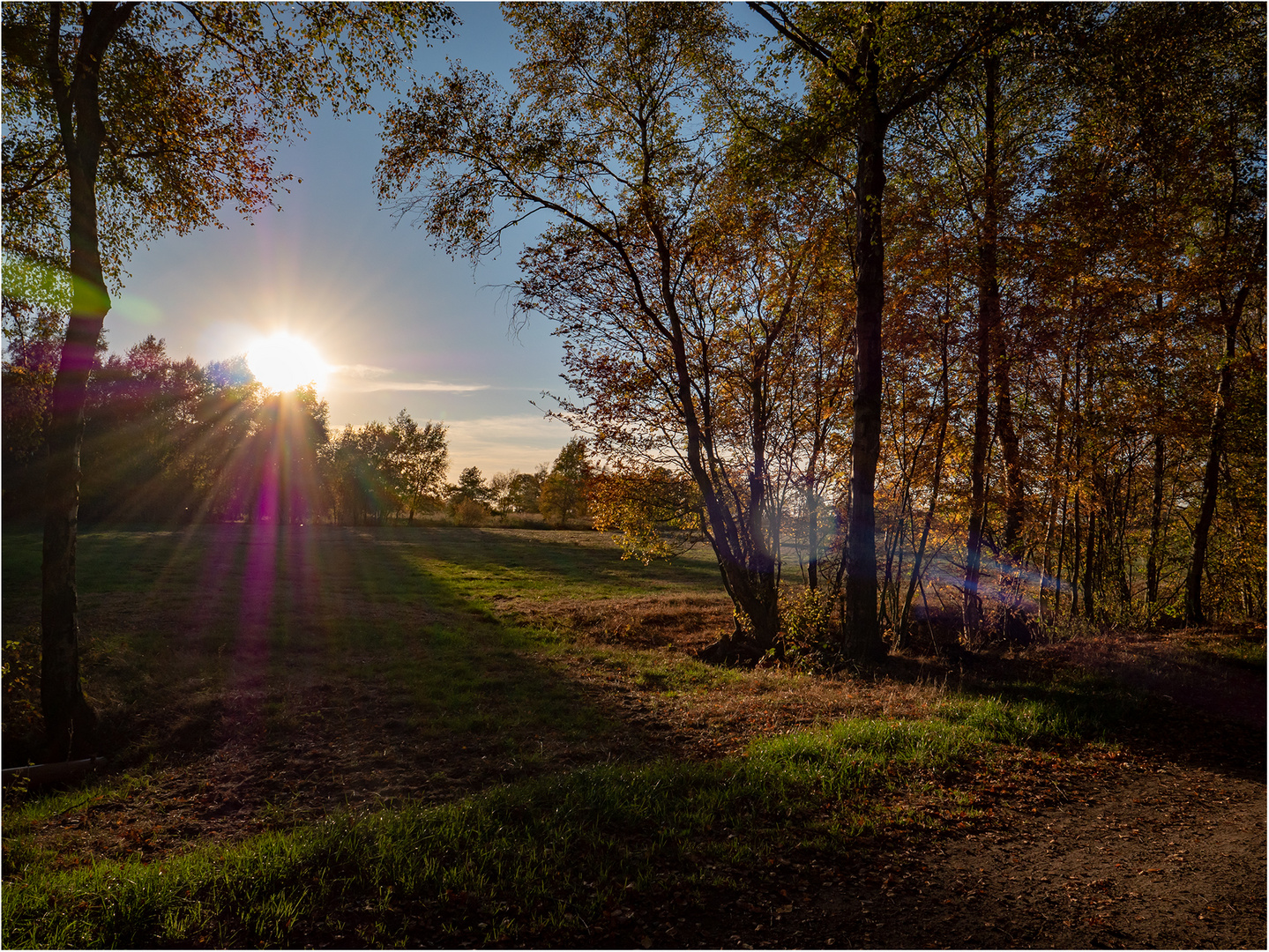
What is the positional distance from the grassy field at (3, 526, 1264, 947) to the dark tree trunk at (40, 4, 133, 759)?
15.8 inches

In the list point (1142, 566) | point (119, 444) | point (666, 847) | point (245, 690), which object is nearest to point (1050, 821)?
point (666, 847)

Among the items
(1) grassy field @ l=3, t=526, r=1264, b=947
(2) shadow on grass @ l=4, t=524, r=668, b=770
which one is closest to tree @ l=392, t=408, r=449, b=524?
(2) shadow on grass @ l=4, t=524, r=668, b=770

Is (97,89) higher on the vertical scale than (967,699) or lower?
higher

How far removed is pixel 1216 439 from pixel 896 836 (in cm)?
1280

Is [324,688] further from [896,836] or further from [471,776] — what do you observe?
[896,836]

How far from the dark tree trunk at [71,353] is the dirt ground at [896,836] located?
1437 millimetres

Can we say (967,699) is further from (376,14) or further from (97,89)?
(97,89)

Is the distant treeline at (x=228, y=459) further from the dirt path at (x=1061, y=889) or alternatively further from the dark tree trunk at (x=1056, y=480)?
the dirt path at (x=1061, y=889)

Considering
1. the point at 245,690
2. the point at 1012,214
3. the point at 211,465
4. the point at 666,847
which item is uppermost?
the point at 1012,214

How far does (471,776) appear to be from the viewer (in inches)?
267

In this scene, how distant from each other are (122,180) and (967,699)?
14.4 m

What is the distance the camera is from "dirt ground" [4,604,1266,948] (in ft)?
11.8

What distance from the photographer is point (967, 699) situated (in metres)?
8.36

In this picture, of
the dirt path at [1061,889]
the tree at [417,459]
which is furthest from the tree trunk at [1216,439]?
the tree at [417,459]
